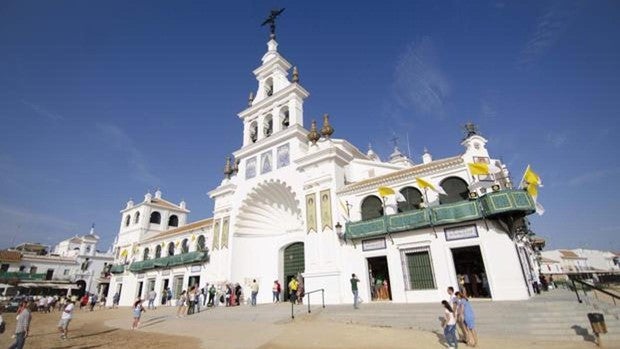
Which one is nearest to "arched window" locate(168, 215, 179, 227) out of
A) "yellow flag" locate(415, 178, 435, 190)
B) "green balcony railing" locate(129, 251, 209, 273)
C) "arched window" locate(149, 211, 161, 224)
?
"arched window" locate(149, 211, 161, 224)

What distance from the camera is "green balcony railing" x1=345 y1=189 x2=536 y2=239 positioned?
12.1 m

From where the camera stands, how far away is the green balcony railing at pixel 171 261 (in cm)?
2278

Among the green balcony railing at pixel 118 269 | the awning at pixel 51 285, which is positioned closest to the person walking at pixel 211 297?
the green balcony railing at pixel 118 269

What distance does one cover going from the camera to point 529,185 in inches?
504

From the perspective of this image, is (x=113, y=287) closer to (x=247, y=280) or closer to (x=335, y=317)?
(x=247, y=280)

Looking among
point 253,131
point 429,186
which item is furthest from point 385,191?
point 253,131

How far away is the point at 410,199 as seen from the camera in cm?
1559

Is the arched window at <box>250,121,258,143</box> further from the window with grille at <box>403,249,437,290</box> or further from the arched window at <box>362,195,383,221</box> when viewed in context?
the window with grille at <box>403,249,437,290</box>

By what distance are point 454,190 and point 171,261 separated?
22034mm

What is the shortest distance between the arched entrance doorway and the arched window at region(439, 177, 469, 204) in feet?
30.3

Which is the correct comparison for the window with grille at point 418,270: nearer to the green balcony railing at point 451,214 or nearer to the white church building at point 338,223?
the white church building at point 338,223

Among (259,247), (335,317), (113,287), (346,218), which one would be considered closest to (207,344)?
(335,317)

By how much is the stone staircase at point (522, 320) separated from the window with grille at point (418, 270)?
2932 mm

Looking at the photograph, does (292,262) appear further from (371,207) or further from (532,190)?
(532,190)
